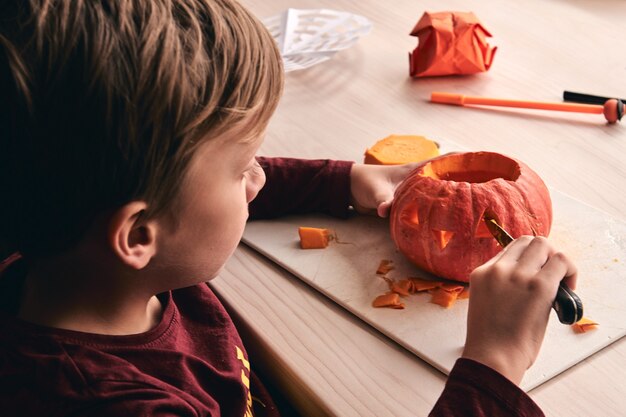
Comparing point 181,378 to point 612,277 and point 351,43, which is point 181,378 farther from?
point 351,43

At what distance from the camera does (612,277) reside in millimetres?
850

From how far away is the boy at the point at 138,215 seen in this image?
0.55 m

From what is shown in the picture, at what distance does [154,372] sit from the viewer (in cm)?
69

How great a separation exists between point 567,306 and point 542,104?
545mm

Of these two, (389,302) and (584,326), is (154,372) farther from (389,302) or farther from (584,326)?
(584,326)

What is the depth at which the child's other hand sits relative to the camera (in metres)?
0.97

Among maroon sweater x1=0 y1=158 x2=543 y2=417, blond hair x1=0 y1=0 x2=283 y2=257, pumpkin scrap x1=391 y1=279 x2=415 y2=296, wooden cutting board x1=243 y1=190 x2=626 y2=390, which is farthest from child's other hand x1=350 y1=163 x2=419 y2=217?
blond hair x1=0 y1=0 x2=283 y2=257

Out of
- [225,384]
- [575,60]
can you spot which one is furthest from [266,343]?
[575,60]

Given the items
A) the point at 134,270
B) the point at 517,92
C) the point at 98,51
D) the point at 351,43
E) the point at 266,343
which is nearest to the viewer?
the point at 98,51

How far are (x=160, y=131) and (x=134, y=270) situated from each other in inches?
5.8

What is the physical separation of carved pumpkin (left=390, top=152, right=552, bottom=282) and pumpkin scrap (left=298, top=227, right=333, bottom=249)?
0.32ft

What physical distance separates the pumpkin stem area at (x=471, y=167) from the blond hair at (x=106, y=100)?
321 mm

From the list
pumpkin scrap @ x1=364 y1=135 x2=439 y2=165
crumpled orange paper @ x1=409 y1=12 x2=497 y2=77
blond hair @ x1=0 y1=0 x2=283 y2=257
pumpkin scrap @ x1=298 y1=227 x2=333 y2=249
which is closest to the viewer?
blond hair @ x1=0 y1=0 x2=283 y2=257

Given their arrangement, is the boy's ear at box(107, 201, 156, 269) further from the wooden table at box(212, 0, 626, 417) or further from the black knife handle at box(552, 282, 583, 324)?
the black knife handle at box(552, 282, 583, 324)
